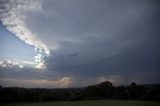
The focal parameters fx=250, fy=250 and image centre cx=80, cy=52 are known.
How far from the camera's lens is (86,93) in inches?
877

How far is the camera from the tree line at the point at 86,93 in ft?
59.3

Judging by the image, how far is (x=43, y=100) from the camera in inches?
750

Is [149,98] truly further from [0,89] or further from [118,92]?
[0,89]

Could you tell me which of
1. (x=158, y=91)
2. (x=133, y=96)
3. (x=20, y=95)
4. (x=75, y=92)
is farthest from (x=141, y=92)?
(x=20, y=95)

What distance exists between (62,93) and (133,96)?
5.99m

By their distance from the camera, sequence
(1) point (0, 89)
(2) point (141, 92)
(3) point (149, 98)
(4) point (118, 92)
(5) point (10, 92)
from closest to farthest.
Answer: (1) point (0, 89)
(5) point (10, 92)
(3) point (149, 98)
(2) point (141, 92)
(4) point (118, 92)

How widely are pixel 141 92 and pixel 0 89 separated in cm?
1145

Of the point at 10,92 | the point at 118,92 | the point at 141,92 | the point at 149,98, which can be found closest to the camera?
the point at 10,92

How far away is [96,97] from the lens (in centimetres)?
2184

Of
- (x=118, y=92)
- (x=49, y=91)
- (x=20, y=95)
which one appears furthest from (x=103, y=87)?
(x=20, y=95)

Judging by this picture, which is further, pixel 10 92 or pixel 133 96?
pixel 133 96

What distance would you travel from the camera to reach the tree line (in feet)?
59.3

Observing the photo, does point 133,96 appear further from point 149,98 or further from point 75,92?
point 75,92

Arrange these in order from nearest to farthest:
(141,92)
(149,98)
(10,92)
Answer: (10,92) < (149,98) < (141,92)
